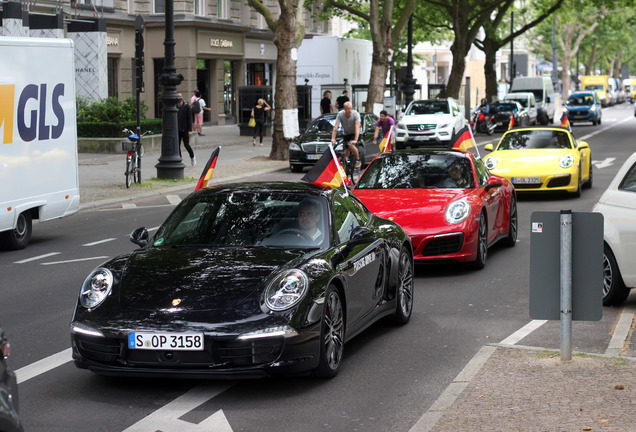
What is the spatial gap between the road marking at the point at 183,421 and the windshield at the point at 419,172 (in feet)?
20.2

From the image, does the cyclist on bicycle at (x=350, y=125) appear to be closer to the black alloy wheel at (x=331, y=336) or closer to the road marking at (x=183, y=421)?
the black alloy wheel at (x=331, y=336)

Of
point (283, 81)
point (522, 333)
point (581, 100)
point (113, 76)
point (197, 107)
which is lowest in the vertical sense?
point (522, 333)

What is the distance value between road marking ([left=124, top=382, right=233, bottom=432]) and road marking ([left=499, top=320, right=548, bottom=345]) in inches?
97.5

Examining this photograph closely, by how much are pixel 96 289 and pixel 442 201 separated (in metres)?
5.68

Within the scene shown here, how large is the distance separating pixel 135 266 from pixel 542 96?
179 ft

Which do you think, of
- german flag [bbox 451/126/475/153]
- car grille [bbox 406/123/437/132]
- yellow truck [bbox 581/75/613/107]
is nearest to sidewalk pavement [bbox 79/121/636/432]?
german flag [bbox 451/126/475/153]

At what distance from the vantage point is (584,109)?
58438 millimetres

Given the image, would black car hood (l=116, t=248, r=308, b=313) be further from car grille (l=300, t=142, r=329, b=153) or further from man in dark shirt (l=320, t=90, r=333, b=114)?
man in dark shirt (l=320, t=90, r=333, b=114)

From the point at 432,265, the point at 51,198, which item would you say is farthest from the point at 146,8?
the point at 432,265

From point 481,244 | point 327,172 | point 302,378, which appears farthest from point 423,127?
point 302,378

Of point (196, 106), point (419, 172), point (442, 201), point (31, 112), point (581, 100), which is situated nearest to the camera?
point (442, 201)

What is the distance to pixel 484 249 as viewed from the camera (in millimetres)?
12266

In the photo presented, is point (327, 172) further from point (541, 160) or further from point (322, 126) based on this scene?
point (322, 126)

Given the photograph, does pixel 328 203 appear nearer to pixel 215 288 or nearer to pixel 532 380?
pixel 215 288
